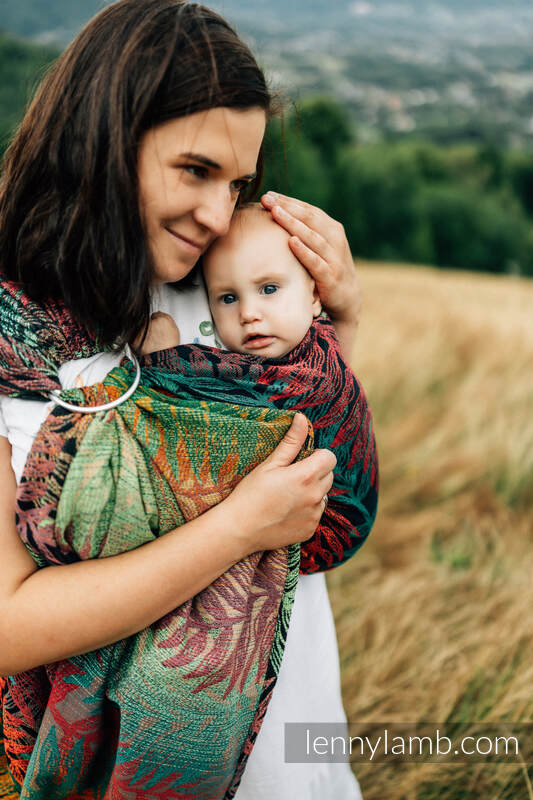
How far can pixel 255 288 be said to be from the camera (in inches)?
52.1

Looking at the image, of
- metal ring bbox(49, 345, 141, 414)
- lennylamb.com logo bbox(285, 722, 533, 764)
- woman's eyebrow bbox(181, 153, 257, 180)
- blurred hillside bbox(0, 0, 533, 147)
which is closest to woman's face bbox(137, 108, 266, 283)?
woman's eyebrow bbox(181, 153, 257, 180)

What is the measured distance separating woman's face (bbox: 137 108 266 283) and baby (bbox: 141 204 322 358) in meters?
0.12

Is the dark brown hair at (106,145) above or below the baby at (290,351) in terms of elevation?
above

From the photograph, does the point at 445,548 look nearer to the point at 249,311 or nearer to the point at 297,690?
the point at 297,690

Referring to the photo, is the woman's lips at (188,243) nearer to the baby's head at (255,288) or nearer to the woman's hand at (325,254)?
the baby's head at (255,288)

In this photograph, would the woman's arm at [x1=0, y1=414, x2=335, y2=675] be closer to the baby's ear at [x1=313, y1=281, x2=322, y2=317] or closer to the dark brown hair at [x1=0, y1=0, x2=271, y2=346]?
the dark brown hair at [x1=0, y1=0, x2=271, y2=346]

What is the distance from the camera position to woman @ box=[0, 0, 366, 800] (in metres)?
1.01

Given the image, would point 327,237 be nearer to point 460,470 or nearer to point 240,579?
point 240,579

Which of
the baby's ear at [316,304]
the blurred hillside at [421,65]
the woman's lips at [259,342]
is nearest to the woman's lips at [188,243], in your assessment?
the woman's lips at [259,342]

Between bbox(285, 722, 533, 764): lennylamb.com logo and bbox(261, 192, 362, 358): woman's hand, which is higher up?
bbox(261, 192, 362, 358): woman's hand

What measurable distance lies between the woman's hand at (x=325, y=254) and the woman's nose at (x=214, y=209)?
22 cm

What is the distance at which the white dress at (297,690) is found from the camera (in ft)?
4.16

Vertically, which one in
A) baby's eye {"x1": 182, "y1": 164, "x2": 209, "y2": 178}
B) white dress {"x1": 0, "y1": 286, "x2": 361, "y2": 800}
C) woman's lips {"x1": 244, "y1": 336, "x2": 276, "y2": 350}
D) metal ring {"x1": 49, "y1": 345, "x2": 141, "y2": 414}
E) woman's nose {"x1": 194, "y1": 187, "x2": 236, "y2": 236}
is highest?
baby's eye {"x1": 182, "y1": 164, "x2": 209, "y2": 178}

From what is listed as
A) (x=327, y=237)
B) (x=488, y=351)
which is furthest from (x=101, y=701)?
(x=488, y=351)
